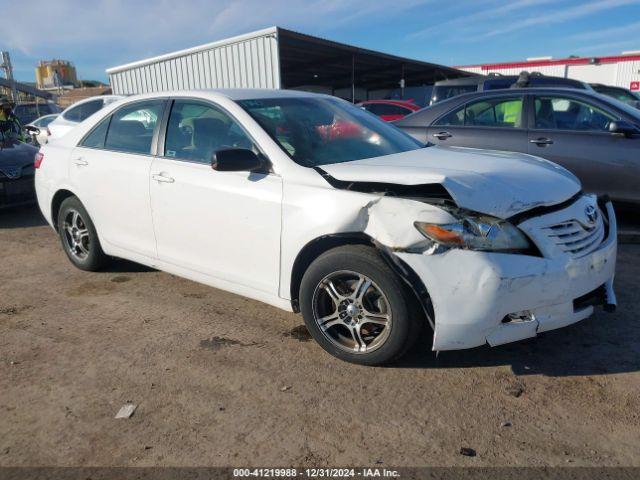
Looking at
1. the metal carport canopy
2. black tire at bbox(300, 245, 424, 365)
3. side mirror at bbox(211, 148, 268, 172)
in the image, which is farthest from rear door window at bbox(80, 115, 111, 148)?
the metal carport canopy

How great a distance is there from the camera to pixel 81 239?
486cm

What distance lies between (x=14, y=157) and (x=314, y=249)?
636 centimetres

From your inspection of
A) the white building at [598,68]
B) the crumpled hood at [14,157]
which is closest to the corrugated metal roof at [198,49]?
the crumpled hood at [14,157]

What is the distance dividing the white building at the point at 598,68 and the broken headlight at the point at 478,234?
34.5 m

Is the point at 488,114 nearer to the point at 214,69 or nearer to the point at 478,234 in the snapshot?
the point at 478,234

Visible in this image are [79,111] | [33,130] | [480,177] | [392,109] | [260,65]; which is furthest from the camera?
[260,65]

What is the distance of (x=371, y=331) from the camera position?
3.07 m

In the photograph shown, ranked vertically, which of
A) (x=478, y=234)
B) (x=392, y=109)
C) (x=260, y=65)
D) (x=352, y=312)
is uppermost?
(x=260, y=65)

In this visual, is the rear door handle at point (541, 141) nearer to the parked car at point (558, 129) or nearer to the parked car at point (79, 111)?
the parked car at point (558, 129)

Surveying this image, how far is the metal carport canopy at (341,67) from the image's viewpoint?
65.8ft

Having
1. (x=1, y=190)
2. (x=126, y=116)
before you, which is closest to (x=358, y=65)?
(x=1, y=190)

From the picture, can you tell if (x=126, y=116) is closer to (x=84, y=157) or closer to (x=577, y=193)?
(x=84, y=157)

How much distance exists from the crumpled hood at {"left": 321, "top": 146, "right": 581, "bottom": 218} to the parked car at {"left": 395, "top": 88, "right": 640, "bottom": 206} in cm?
216

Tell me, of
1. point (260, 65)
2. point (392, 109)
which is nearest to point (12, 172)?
point (392, 109)
